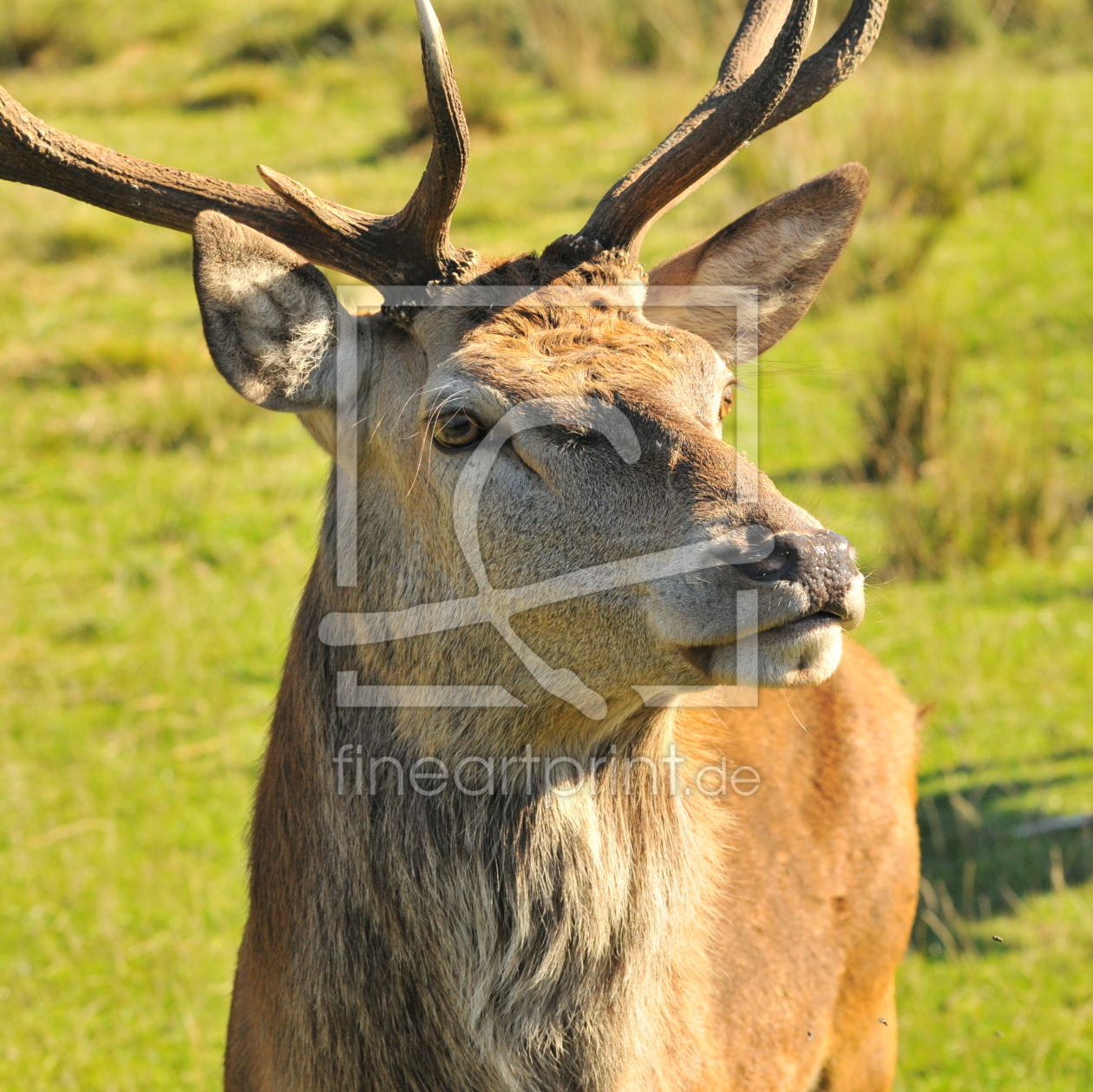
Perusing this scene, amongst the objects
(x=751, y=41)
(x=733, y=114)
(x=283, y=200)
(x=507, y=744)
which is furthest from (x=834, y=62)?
(x=507, y=744)

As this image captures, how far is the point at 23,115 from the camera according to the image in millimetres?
3004

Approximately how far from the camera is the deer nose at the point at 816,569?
2.36 meters

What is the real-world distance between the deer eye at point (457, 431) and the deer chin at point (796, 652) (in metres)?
0.70

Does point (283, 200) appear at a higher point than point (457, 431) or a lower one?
higher

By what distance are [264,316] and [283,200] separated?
34cm

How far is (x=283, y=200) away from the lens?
3.12m

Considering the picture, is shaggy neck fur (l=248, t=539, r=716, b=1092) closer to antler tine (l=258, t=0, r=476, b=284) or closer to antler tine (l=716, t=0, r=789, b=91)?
antler tine (l=258, t=0, r=476, b=284)

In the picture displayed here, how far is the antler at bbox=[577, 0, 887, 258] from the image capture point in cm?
310

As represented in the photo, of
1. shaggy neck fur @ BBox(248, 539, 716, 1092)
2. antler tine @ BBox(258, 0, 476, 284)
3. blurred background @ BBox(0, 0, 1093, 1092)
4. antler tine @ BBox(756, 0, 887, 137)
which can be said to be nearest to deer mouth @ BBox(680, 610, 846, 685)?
shaggy neck fur @ BBox(248, 539, 716, 1092)

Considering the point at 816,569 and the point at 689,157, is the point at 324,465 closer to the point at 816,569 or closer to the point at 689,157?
the point at 689,157

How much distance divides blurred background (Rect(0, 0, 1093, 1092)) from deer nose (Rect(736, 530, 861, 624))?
620 millimetres

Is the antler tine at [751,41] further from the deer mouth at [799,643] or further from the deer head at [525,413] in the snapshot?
the deer mouth at [799,643]

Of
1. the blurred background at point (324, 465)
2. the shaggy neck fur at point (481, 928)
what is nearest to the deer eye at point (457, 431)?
the shaggy neck fur at point (481, 928)

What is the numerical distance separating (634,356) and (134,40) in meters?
14.3
